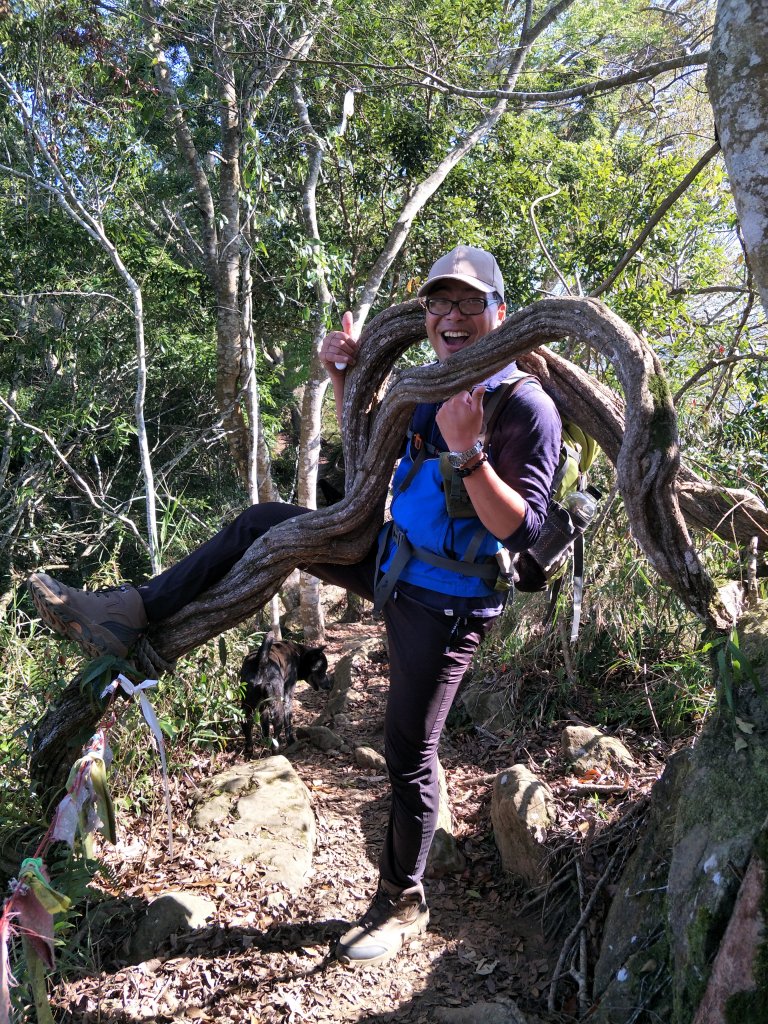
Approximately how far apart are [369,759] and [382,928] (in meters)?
1.63

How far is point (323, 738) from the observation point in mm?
4602

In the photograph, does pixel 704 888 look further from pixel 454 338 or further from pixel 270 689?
pixel 270 689

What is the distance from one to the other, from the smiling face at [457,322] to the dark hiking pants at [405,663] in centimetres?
81

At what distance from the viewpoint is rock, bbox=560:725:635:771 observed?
3.52m

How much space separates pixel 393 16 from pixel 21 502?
6136 mm

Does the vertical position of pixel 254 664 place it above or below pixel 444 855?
above

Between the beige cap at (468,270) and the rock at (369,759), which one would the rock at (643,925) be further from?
the rock at (369,759)

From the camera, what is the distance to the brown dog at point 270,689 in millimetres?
4371

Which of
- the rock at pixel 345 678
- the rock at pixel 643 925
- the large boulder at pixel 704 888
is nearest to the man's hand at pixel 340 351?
the large boulder at pixel 704 888

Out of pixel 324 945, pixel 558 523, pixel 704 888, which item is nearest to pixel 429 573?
pixel 558 523

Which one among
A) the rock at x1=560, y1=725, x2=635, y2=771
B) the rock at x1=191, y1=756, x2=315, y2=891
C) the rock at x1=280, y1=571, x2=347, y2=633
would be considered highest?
the rock at x1=280, y1=571, x2=347, y2=633

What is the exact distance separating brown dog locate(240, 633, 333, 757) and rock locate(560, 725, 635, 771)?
1692 mm

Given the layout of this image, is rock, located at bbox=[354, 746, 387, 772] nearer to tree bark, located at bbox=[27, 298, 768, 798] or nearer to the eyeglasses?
tree bark, located at bbox=[27, 298, 768, 798]

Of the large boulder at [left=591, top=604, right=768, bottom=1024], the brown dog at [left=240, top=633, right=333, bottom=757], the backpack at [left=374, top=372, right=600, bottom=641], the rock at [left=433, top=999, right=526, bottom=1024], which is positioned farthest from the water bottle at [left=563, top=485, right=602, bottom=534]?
the brown dog at [left=240, top=633, right=333, bottom=757]
